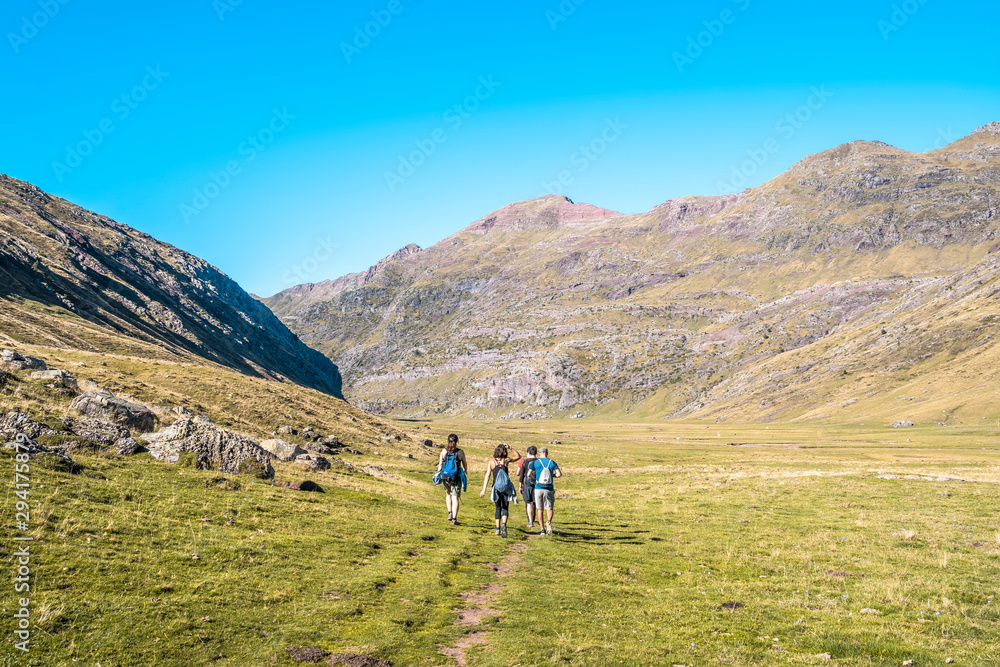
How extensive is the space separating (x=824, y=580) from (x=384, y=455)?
43.4m

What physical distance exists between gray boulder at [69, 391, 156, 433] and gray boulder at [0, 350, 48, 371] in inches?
209

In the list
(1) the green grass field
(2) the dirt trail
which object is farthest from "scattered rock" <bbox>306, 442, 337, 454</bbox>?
(2) the dirt trail

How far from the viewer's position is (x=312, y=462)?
118ft

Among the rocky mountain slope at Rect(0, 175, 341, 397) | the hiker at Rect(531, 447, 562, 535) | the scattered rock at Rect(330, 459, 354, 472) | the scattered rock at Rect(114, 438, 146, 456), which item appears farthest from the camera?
the rocky mountain slope at Rect(0, 175, 341, 397)

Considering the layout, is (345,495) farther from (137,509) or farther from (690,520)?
(690,520)

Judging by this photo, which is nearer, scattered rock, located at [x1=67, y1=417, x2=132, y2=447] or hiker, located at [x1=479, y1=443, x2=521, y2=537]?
scattered rock, located at [x1=67, y1=417, x2=132, y2=447]

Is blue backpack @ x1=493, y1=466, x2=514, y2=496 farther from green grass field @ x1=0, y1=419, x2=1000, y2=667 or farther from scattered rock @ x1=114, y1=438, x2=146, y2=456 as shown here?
scattered rock @ x1=114, y1=438, x2=146, y2=456

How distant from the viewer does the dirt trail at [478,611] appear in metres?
12.1

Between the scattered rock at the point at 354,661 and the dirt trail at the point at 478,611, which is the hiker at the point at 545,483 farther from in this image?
the scattered rock at the point at 354,661

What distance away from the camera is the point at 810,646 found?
1245 centimetres

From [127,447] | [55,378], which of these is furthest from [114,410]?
[55,378]

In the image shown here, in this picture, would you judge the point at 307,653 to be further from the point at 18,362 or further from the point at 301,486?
the point at 18,362

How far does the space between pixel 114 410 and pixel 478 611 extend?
23063mm

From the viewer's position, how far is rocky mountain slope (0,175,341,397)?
6900 centimetres
